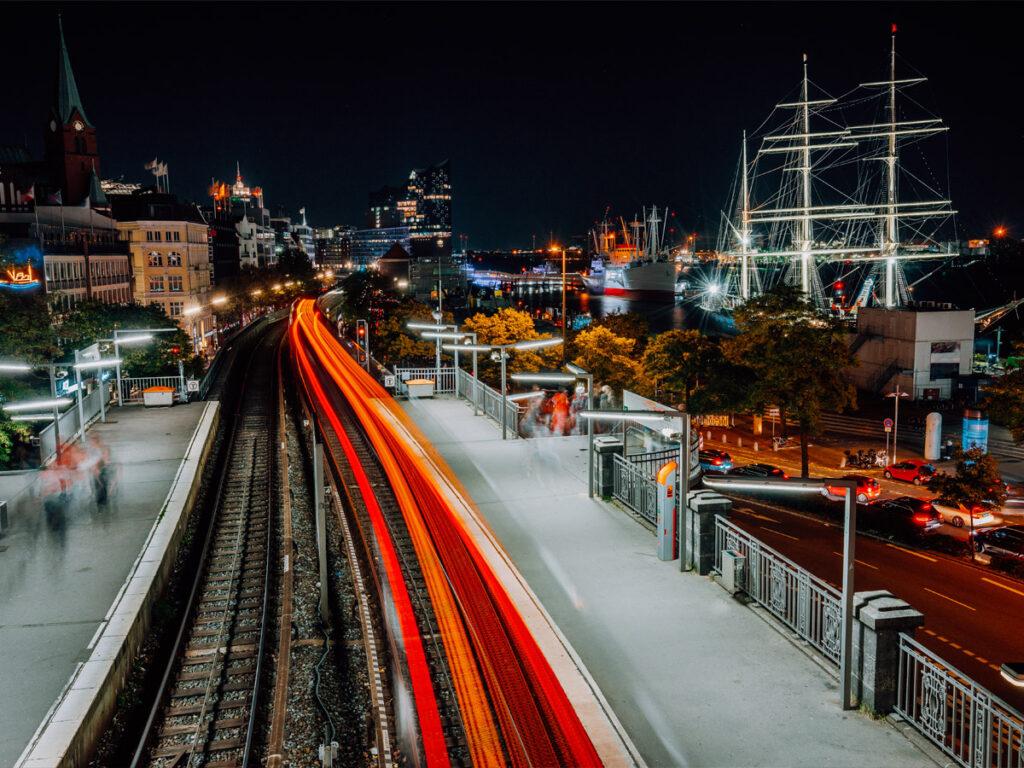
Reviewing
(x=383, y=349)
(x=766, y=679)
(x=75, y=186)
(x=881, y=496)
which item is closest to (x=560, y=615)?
(x=766, y=679)

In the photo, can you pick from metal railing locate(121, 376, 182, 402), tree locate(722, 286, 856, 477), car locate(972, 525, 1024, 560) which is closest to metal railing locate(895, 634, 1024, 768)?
car locate(972, 525, 1024, 560)

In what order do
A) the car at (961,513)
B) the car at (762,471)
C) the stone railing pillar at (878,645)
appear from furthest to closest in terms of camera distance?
1. the car at (762,471)
2. the car at (961,513)
3. the stone railing pillar at (878,645)

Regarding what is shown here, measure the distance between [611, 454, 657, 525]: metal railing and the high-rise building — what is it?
2530 centimetres

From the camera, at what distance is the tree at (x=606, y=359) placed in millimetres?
44156

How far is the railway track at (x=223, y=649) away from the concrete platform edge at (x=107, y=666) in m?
0.73

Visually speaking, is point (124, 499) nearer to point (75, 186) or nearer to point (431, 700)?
point (431, 700)

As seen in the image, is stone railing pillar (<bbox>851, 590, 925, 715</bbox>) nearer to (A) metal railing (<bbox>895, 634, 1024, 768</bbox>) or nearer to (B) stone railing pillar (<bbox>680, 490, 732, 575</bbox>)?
(A) metal railing (<bbox>895, 634, 1024, 768</bbox>)

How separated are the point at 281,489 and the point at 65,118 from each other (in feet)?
244

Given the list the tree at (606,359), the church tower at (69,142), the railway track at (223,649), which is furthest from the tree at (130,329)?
the church tower at (69,142)

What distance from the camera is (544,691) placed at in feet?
36.0

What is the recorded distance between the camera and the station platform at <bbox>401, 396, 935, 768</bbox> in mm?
9133

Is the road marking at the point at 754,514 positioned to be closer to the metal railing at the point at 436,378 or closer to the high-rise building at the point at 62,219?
the metal railing at the point at 436,378

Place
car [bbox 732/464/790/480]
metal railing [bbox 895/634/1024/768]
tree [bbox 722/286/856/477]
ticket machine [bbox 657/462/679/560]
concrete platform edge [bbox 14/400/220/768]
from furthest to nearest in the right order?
Result: 1. tree [bbox 722/286/856/477]
2. car [bbox 732/464/790/480]
3. ticket machine [bbox 657/462/679/560]
4. concrete platform edge [bbox 14/400/220/768]
5. metal railing [bbox 895/634/1024/768]

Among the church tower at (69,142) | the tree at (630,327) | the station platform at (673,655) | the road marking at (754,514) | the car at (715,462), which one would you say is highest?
the church tower at (69,142)
